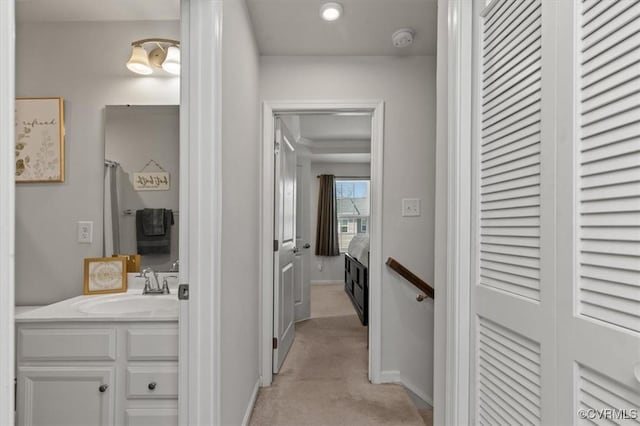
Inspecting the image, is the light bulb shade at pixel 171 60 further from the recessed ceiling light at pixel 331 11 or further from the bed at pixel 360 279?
the bed at pixel 360 279

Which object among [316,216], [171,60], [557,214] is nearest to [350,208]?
[316,216]

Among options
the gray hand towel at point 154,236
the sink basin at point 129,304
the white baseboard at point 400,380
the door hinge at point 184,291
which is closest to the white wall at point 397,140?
the white baseboard at point 400,380

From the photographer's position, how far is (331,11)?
208 centimetres

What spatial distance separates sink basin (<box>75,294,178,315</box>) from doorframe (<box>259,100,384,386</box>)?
0.79 m

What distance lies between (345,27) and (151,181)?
1.55m

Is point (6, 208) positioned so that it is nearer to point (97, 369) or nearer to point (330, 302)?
point (97, 369)

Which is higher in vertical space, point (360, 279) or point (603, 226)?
point (603, 226)

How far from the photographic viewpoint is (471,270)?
1.30 meters

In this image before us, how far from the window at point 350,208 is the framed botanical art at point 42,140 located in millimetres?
5514

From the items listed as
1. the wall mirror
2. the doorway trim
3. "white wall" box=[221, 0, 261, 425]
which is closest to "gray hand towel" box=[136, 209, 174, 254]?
the wall mirror

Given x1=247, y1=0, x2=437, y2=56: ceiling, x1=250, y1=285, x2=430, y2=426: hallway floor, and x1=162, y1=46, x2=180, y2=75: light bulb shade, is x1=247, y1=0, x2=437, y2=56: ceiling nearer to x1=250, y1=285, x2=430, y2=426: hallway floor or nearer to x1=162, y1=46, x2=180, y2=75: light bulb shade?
x1=162, y1=46, x2=180, y2=75: light bulb shade

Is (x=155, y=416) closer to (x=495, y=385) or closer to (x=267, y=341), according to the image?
(x=267, y=341)

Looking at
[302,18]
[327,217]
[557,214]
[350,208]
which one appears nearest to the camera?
[557,214]

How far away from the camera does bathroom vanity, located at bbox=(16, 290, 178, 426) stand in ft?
5.14
